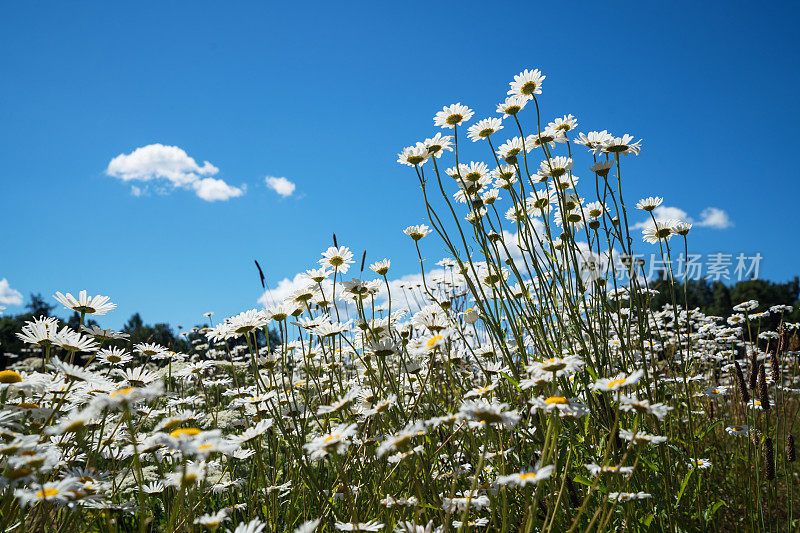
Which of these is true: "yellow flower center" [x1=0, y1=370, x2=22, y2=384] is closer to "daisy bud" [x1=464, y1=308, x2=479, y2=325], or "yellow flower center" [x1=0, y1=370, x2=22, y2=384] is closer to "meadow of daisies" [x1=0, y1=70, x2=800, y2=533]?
"meadow of daisies" [x1=0, y1=70, x2=800, y2=533]

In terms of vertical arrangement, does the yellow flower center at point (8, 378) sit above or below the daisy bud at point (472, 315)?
below

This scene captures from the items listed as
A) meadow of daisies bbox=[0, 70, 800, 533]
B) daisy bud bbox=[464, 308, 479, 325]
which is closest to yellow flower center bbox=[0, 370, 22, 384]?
meadow of daisies bbox=[0, 70, 800, 533]

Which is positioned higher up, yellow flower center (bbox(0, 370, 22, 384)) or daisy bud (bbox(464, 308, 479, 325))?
daisy bud (bbox(464, 308, 479, 325))

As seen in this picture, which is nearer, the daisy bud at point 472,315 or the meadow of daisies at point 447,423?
the meadow of daisies at point 447,423

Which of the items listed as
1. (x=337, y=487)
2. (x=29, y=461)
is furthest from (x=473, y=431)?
(x=29, y=461)

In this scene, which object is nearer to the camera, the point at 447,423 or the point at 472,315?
the point at 447,423

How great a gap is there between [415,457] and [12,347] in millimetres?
32457

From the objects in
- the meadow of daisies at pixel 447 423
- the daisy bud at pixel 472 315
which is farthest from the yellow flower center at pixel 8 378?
the daisy bud at pixel 472 315

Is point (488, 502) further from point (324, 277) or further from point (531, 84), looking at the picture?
point (531, 84)

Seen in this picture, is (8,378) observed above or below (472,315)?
below

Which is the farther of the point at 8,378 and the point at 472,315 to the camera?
the point at 472,315

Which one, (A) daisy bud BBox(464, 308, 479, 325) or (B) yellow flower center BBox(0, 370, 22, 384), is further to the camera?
(A) daisy bud BBox(464, 308, 479, 325)

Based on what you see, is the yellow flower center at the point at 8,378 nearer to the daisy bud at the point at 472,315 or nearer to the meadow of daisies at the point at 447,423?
the meadow of daisies at the point at 447,423

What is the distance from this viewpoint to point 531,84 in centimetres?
286
